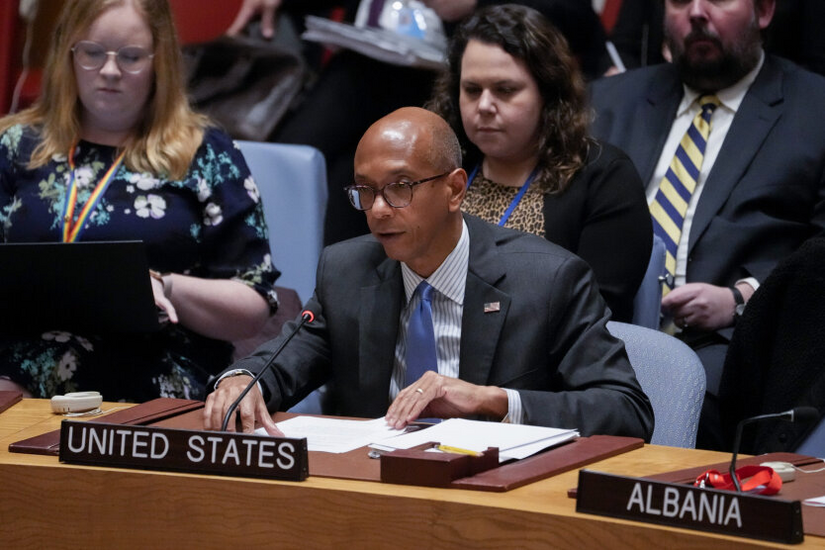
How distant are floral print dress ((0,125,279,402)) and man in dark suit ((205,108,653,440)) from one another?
473 mm

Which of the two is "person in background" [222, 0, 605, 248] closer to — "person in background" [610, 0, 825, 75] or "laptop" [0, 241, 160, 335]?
"person in background" [610, 0, 825, 75]

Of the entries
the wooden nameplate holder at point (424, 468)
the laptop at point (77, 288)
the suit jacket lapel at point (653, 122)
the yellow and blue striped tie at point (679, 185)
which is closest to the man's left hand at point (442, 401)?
the wooden nameplate holder at point (424, 468)

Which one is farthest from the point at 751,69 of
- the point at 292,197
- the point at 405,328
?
the point at 405,328

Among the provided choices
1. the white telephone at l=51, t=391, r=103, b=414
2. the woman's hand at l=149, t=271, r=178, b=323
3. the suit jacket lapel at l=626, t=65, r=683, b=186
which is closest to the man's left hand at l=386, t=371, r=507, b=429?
the white telephone at l=51, t=391, r=103, b=414

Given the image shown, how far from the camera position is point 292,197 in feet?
11.3

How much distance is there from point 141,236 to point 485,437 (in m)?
1.18

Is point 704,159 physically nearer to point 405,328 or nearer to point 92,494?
point 405,328

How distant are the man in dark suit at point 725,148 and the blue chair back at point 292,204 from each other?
2.88 feet

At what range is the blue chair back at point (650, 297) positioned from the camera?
3094mm

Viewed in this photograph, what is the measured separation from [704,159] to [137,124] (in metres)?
1.58

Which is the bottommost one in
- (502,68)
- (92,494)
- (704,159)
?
(92,494)

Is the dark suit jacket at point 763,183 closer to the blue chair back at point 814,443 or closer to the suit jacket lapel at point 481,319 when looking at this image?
the blue chair back at point 814,443

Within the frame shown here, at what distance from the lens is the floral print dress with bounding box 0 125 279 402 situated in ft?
8.94

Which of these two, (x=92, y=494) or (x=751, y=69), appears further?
(x=751, y=69)
